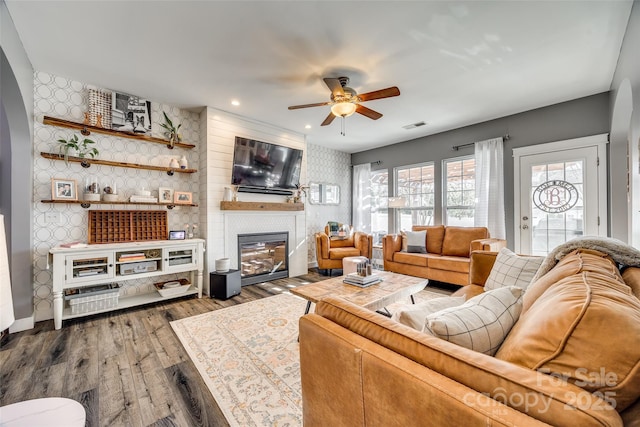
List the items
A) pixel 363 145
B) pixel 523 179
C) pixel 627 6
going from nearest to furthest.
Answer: pixel 627 6, pixel 523 179, pixel 363 145

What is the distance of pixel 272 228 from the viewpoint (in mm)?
4535

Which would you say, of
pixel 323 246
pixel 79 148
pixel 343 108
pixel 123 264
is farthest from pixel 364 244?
pixel 79 148

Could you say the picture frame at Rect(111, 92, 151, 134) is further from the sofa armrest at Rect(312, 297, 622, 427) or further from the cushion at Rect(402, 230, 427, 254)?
the cushion at Rect(402, 230, 427, 254)

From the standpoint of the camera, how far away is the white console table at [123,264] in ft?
8.57

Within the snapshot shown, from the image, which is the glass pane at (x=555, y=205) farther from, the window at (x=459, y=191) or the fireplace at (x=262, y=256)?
the fireplace at (x=262, y=256)

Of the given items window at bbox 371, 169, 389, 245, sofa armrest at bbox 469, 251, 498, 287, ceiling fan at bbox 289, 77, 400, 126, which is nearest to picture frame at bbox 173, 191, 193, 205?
ceiling fan at bbox 289, 77, 400, 126

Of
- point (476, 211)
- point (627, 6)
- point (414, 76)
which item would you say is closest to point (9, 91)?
point (414, 76)

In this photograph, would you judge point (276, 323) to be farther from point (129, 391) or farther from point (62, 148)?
point (62, 148)

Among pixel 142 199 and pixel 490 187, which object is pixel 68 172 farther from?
pixel 490 187

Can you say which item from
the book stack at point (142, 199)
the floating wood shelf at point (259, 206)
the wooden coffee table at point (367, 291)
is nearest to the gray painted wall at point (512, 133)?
the floating wood shelf at point (259, 206)

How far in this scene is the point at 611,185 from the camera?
3.17 m

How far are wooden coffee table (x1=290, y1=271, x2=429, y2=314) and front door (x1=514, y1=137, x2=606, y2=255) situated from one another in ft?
8.00

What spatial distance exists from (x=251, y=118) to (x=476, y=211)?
12.9 feet

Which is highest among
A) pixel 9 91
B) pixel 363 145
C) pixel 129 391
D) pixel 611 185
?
pixel 363 145
